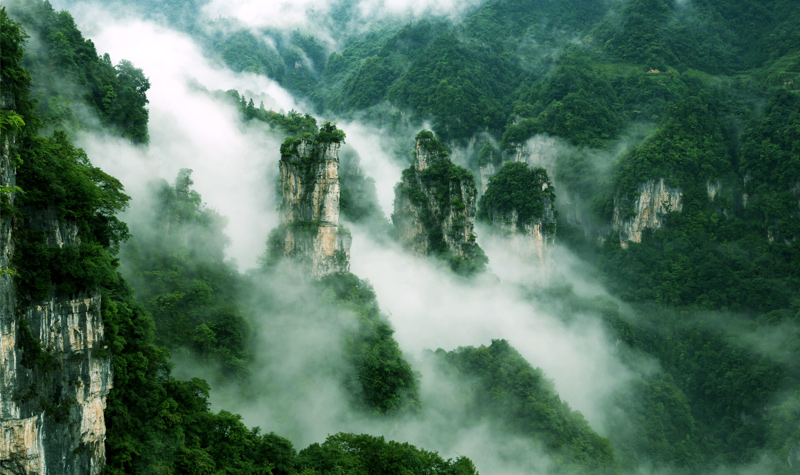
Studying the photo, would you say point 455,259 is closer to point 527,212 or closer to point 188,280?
point 527,212

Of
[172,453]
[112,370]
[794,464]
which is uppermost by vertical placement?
[794,464]

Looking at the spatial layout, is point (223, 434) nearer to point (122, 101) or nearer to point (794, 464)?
point (122, 101)

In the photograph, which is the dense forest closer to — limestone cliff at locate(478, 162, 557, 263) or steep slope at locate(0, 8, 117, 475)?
steep slope at locate(0, 8, 117, 475)

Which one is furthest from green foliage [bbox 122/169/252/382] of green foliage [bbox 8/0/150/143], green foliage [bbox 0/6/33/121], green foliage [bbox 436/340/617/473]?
green foliage [bbox 436/340/617/473]

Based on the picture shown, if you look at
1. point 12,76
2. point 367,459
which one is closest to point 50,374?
point 12,76

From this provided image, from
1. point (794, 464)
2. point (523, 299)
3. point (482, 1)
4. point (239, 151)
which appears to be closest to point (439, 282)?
point (523, 299)
